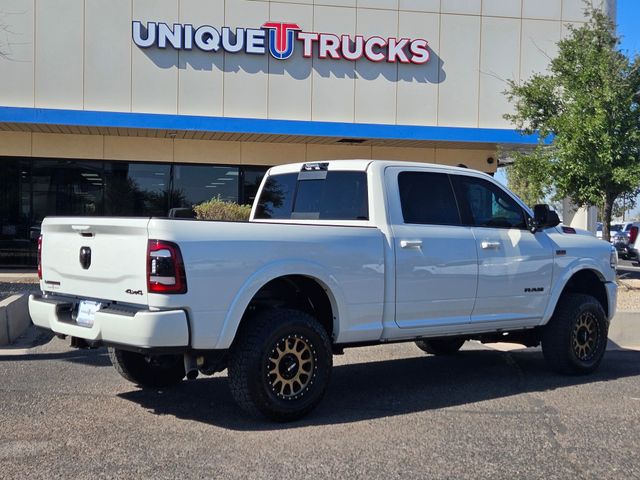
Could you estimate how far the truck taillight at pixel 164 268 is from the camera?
500 cm

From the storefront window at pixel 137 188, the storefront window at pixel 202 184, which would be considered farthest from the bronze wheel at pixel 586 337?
the storefront window at pixel 137 188

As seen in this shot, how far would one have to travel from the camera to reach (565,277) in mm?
7582

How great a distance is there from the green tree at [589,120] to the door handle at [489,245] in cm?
710

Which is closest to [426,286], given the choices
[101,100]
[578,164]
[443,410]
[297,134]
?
[443,410]

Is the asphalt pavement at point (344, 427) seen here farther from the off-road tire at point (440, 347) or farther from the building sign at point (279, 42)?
the building sign at point (279, 42)

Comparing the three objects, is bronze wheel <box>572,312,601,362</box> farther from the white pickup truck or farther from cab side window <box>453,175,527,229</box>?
cab side window <box>453,175,527,229</box>

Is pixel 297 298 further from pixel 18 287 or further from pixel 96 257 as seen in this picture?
pixel 18 287

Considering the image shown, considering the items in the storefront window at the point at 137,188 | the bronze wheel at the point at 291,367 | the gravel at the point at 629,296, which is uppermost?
the storefront window at the point at 137,188

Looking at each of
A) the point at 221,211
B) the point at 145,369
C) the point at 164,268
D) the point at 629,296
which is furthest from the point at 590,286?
the point at 221,211

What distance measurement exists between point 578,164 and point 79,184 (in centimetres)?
1171

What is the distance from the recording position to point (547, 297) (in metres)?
7.40

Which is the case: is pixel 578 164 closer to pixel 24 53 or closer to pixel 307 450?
pixel 307 450

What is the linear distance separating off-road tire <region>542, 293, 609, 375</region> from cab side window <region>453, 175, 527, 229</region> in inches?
41.1

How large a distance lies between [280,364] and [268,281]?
65 centimetres
